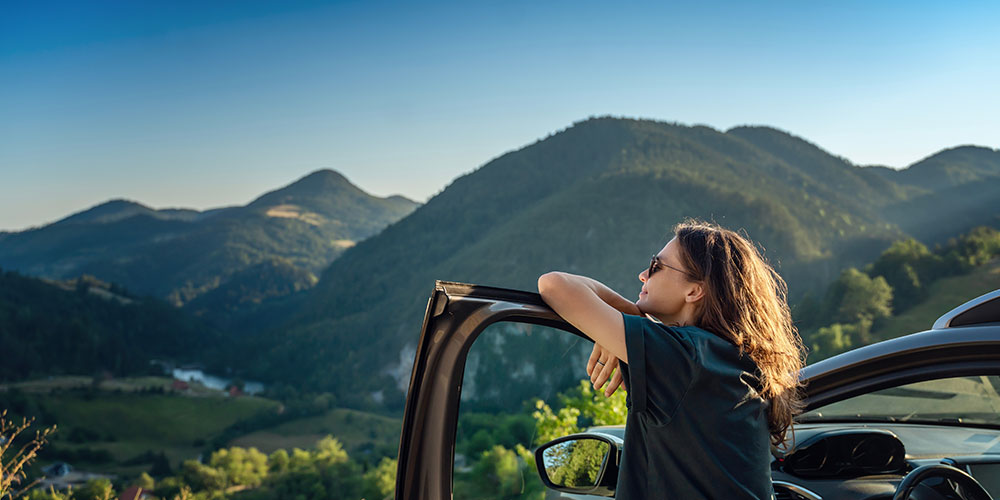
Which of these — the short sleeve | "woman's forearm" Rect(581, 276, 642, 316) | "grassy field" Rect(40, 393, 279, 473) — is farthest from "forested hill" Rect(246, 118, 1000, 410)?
the short sleeve

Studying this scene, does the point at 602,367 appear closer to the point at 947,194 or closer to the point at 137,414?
the point at 137,414

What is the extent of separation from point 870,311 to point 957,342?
47.4 meters

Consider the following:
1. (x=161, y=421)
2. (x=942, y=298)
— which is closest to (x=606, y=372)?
(x=942, y=298)

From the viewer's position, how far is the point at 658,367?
105 centimetres

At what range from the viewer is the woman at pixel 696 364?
1062 mm

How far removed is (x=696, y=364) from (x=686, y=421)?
103 millimetres

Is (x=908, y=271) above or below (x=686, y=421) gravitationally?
below

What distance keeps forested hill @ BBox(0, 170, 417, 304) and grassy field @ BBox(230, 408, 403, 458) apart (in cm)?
6078

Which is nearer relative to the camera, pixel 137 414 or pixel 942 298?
pixel 942 298

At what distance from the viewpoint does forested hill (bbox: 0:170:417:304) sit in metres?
128

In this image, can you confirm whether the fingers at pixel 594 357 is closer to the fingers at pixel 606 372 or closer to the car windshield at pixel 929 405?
the fingers at pixel 606 372

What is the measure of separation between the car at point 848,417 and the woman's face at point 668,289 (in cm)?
19

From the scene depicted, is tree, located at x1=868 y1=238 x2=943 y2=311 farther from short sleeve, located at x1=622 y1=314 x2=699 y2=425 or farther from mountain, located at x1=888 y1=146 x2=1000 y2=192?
short sleeve, located at x1=622 y1=314 x2=699 y2=425

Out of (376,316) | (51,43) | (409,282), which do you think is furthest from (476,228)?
(51,43)
